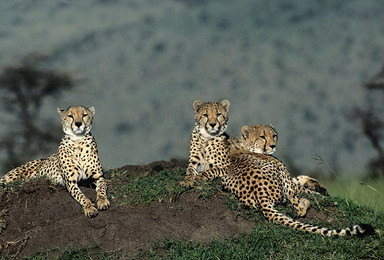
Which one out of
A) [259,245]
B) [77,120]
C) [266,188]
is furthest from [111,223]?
[266,188]

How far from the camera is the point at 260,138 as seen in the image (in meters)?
8.05

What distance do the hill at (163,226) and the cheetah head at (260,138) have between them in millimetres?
820

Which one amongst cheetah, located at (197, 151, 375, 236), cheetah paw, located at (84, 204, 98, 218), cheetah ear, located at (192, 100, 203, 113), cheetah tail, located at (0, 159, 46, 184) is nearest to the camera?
cheetah, located at (197, 151, 375, 236)

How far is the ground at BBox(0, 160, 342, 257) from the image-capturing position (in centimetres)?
665

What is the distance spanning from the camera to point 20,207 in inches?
301

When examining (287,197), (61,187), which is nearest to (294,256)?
(287,197)

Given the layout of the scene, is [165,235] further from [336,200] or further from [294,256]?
[336,200]

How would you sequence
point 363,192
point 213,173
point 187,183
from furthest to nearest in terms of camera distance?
point 363,192
point 213,173
point 187,183

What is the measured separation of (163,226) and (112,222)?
57 centimetres

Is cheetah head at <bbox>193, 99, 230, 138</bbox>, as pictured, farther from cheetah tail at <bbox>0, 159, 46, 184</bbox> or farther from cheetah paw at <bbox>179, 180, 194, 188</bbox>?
cheetah tail at <bbox>0, 159, 46, 184</bbox>

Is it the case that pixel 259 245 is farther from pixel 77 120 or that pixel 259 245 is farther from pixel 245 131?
pixel 77 120

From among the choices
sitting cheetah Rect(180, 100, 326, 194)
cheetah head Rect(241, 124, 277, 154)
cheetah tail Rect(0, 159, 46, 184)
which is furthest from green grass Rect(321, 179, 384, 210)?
cheetah tail Rect(0, 159, 46, 184)

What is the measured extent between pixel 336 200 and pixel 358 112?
10.1m

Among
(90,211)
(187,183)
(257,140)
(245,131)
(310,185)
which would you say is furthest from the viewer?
(310,185)
